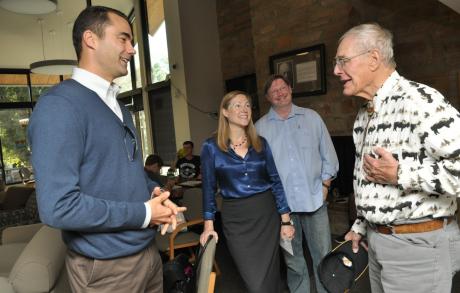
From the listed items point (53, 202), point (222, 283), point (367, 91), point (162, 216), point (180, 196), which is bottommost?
point (222, 283)

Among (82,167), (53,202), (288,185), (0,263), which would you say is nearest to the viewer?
(53,202)

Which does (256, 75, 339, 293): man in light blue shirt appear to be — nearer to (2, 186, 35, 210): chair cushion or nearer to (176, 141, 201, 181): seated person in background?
(176, 141, 201, 181): seated person in background

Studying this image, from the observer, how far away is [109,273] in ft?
4.10

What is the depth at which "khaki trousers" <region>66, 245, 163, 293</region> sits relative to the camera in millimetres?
1239

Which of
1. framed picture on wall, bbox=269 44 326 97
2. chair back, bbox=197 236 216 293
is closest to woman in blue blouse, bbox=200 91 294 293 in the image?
chair back, bbox=197 236 216 293

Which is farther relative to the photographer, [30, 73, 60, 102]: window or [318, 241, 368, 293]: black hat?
[30, 73, 60, 102]: window

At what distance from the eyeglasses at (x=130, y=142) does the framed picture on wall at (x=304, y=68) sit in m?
3.17

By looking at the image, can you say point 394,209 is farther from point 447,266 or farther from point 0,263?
point 0,263

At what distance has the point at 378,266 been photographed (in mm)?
1437

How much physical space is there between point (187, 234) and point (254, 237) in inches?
52.1

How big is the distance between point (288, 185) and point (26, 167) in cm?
878

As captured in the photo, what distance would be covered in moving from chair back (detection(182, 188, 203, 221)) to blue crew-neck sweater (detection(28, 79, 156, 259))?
2.16 meters

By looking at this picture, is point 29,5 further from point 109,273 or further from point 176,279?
point 109,273

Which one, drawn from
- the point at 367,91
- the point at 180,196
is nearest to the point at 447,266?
the point at 367,91
